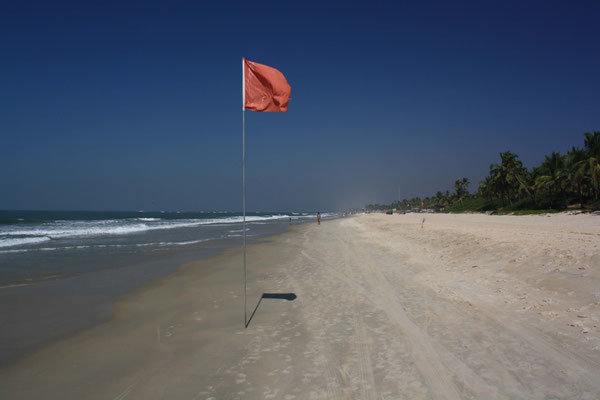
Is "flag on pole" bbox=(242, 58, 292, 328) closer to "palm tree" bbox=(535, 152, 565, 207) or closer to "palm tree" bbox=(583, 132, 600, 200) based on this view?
"palm tree" bbox=(583, 132, 600, 200)

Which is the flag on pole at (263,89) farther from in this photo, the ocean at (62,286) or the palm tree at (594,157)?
the palm tree at (594,157)

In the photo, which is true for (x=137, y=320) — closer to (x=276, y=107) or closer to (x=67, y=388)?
(x=67, y=388)

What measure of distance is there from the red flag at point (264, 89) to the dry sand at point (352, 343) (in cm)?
501

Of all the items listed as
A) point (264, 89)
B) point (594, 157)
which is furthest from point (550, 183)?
point (264, 89)

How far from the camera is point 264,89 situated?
7359 millimetres

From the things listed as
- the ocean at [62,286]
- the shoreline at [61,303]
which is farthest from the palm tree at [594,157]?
the shoreline at [61,303]

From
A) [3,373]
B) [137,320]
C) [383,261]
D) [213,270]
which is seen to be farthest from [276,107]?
[383,261]

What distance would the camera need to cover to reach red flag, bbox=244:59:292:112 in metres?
7.18

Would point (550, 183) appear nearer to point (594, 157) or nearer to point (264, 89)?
point (594, 157)

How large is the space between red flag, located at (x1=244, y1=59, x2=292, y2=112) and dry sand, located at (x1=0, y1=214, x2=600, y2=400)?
5015 millimetres

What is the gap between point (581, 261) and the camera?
365 inches

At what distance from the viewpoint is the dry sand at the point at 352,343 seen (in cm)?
419

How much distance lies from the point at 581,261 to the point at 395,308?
6.50 meters

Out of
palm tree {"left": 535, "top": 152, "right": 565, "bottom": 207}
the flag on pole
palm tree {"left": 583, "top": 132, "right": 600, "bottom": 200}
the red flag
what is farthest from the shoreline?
palm tree {"left": 535, "top": 152, "right": 565, "bottom": 207}
